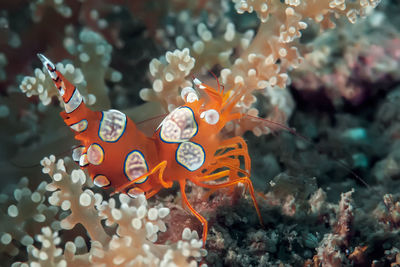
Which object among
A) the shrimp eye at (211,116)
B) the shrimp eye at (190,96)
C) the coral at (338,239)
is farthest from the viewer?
the shrimp eye at (190,96)

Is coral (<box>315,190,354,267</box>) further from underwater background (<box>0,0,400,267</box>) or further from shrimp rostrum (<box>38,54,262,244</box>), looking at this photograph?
shrimp rostrum (<box>38,54,262,244</box>)

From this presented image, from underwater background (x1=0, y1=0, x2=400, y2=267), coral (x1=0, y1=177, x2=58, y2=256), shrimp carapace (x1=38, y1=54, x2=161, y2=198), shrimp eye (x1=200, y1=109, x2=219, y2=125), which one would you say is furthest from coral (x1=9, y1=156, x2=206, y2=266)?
shrimp eye (x1=200, y1=109, x2=219, y2=125)

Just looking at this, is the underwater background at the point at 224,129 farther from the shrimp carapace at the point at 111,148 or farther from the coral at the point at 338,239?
the shrimp carapace at the point at 111,148

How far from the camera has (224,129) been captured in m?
2.83

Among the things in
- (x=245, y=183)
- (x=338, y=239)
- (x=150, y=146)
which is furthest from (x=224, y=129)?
(x=338, y=239)

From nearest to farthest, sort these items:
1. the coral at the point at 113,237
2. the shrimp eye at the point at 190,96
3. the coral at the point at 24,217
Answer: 1. the coral at the point at 113,237
2. the shrimp eye at the point at 190,96
3. the coral at the point at 24,217

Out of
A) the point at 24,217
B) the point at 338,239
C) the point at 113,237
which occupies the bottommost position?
the point at 24,217

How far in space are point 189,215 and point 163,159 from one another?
37cm

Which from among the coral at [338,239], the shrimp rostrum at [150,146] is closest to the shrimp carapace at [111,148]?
the shrimp rostrum at [150,146]

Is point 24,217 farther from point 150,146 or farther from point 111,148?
point 150,146

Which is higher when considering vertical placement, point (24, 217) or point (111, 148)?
point (111, 148)

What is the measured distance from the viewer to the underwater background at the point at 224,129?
2059 mm

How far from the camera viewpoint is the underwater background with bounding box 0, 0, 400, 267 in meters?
2.06

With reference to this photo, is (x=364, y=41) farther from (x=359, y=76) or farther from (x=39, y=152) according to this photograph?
(x=39, y=152)
